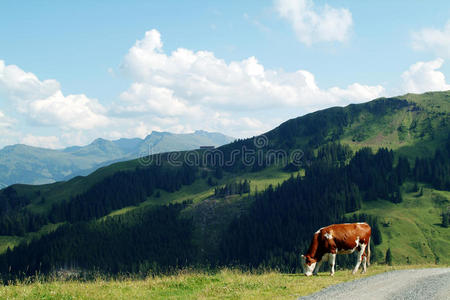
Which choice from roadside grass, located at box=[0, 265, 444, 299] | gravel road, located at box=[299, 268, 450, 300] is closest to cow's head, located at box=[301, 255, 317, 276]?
roadside grass, located at box=[0, 265, 444, 299]

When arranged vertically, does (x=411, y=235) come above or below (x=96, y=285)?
below

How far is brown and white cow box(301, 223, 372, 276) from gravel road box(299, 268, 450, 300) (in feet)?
14.4

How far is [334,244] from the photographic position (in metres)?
27.9

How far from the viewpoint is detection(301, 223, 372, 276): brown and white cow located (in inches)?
1096

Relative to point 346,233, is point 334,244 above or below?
below

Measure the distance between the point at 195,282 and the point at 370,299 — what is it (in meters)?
10.6

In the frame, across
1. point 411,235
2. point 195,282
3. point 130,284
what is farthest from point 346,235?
point 411,235

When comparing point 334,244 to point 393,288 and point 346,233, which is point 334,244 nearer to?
point 346,233

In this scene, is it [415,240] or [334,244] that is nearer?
[334,244]

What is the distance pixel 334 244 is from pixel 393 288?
319 inches

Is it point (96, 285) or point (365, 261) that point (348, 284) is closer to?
point (365, 261)

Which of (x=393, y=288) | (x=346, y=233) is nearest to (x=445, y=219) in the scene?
(x=346, y=233)

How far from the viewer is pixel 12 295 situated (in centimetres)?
1888

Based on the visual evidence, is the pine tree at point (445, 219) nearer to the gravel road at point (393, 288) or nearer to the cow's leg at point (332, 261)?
the cow's leg at point (332, 261)
